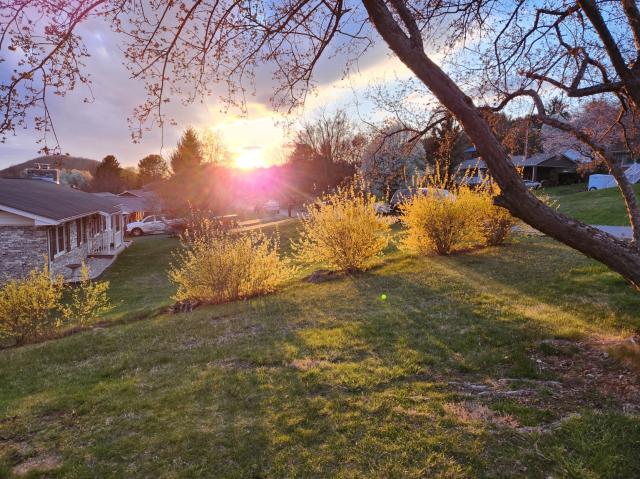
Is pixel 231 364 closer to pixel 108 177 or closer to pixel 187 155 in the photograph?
pixel 187 155

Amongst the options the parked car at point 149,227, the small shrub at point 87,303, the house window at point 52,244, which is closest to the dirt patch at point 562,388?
the small shrub at point 87,303

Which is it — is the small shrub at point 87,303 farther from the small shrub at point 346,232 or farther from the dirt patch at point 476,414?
the dirt patch at point 476,414

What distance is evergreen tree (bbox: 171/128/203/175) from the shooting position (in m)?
40.2

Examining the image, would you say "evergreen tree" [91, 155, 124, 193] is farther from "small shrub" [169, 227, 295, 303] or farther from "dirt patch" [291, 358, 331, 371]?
"dirt patch" [291, 358, 331, 371]

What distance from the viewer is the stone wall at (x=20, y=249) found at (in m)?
15.7

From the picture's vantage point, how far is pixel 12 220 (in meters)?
15.6

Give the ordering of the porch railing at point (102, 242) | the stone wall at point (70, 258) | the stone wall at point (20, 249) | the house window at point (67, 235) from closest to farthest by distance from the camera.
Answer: the stone wall at point (20, 249) → the stone wall at point (70, 258) → the house window at point (67, 235) → the porch railing at point (102, 242)

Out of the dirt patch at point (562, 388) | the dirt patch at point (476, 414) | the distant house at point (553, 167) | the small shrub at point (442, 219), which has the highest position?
the distant house at point (553, 167)

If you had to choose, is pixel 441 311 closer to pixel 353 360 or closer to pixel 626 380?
pixel 353 360

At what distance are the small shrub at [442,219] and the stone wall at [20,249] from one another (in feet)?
43.8

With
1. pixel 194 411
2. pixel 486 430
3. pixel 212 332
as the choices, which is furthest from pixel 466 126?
pixel 212 332

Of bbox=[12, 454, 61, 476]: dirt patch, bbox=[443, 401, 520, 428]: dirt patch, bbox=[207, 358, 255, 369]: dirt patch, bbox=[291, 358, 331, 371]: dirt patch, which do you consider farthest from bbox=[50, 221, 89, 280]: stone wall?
bbox=[443, 401, 520, 428]: dirt patch

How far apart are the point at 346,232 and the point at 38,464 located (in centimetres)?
874

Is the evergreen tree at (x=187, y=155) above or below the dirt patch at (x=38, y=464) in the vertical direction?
above
